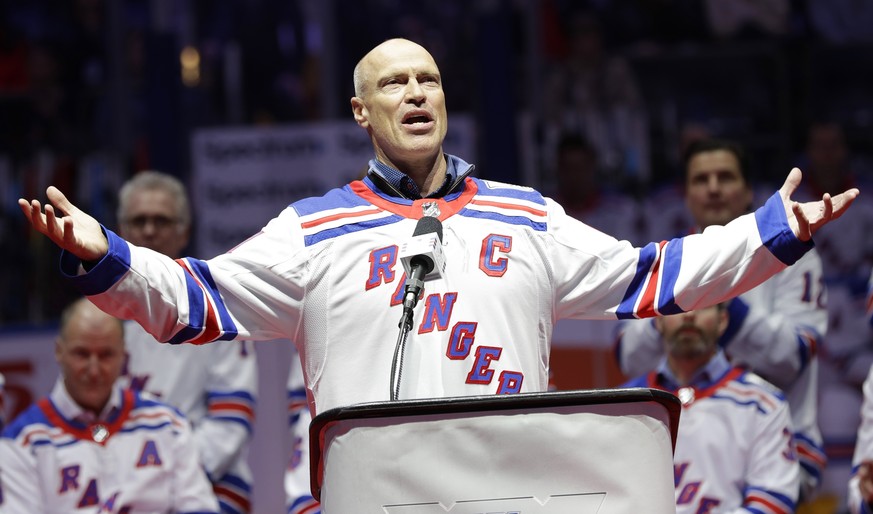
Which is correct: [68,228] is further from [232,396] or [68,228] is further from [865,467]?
[865,467]

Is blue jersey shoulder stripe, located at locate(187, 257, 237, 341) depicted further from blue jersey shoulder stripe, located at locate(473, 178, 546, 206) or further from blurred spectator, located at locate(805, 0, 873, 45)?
blurred spectator, located at locate(805, 0, 873, 45)

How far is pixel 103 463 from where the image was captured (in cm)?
521

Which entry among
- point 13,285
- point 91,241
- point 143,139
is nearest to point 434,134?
point 91,241

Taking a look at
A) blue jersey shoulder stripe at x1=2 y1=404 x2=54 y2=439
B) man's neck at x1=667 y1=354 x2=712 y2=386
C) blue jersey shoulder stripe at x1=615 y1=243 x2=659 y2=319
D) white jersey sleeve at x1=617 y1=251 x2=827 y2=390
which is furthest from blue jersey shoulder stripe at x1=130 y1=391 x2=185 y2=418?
blue jersey shoulder stripe at x1=615 y1=243 x2=659 y2=319

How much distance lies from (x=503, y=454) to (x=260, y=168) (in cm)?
557

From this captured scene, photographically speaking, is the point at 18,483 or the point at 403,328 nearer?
the point at 403,328

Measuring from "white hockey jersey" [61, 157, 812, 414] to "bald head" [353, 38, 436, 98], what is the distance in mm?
255

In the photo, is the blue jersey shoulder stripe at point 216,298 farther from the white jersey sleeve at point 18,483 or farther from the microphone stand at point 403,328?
the white jersey sleeve at point 18,483

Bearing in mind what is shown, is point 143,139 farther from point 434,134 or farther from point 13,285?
point 434,134

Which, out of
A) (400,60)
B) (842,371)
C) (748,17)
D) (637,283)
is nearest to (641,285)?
(637,283)

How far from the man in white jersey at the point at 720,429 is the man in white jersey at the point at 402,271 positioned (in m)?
1.53

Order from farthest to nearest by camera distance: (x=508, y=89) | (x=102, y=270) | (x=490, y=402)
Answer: (x=508, y=89)
(x=102, y=270)
(x=490, y=402)

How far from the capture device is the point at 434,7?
33.3 ft

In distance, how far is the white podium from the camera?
278 centimetres
